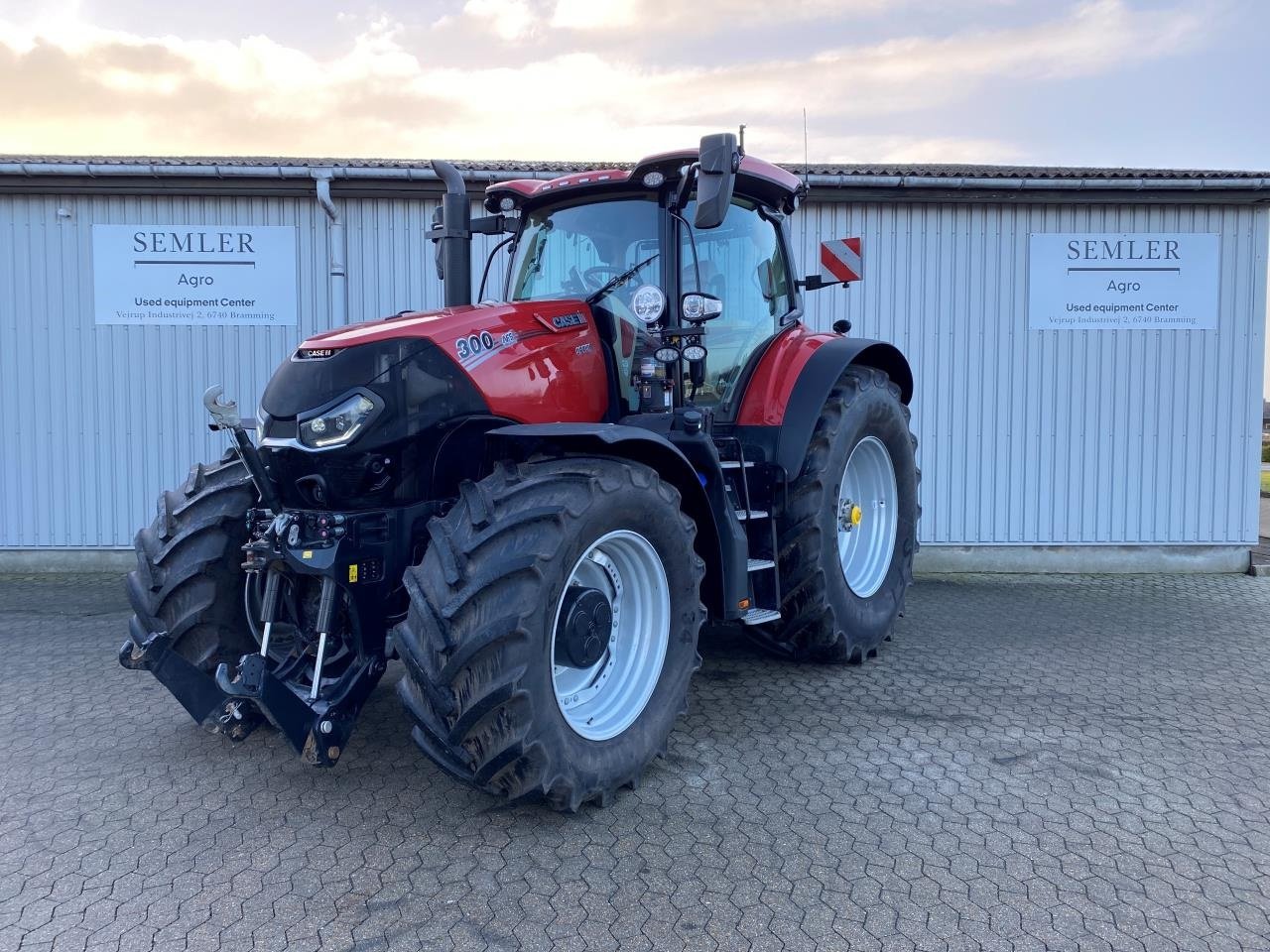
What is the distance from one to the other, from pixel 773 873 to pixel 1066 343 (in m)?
6.48

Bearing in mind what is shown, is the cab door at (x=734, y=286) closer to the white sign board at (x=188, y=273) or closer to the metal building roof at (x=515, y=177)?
the metal building roof at (x=515, y=177)

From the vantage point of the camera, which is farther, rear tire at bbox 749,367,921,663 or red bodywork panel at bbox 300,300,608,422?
rear tire at bbox 749,367,921,663

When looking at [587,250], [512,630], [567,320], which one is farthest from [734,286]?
[512,630]

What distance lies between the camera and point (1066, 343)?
26.2 feet

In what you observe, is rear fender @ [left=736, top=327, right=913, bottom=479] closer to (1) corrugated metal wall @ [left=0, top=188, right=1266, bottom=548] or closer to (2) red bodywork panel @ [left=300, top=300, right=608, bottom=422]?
(2) red bodywork panel @ [left=300, top=300, right=608, bottom=422]

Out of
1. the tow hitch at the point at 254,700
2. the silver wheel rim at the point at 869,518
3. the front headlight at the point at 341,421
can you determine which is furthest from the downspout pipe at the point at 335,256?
the tow hitch at the point at 254,700

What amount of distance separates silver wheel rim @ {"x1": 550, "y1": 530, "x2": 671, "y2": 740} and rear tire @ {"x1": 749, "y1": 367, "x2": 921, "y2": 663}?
1.18 meters

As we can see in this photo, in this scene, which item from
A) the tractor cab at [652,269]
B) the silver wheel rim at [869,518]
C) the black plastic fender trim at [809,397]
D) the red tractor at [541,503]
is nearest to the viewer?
the red tractor at [541,503]

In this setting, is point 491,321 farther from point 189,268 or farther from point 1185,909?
point 189,268

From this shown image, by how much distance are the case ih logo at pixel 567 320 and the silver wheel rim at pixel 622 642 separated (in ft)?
3.27

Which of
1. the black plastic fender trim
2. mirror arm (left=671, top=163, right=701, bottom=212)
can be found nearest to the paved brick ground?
the black plastic fender trim

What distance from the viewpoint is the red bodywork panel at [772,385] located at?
4602 millimetres

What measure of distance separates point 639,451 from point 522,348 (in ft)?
2.01

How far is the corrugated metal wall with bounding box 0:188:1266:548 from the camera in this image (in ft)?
25.5
